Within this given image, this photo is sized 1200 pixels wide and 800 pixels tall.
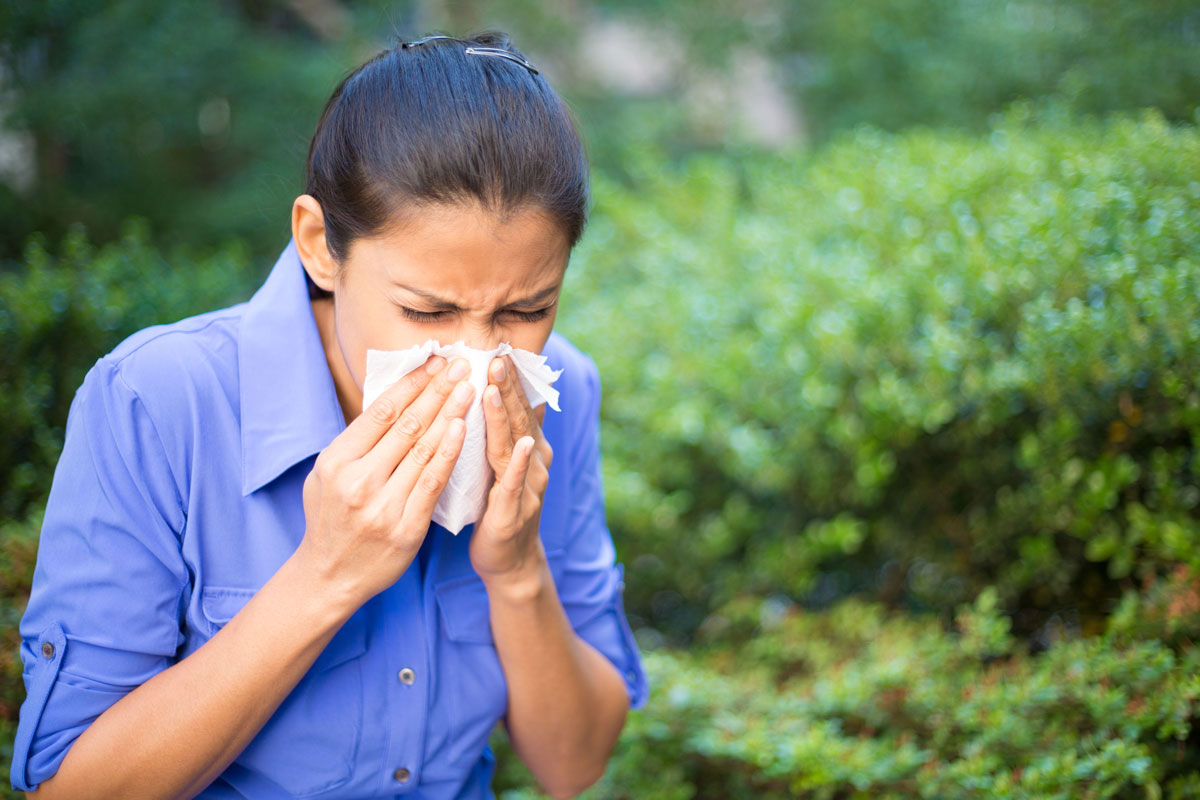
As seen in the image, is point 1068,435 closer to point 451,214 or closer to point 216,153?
point 451,214

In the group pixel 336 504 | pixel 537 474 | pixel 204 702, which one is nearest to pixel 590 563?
pixel 537 474

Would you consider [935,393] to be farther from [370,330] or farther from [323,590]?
[323,590]

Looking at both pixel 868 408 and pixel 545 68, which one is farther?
pixel 545 68

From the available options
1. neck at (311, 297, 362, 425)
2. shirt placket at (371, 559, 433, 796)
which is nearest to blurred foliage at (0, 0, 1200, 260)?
neck at (311, 297, 362, 425)

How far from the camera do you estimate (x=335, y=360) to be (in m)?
1.68

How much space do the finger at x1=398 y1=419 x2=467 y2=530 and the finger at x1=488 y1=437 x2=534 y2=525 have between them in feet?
0.32

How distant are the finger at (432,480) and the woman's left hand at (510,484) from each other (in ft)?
0.23

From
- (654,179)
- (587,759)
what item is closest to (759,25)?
(654,179)

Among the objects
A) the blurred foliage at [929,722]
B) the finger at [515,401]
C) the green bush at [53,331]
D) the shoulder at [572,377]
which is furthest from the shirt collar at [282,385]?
the blurred foliage at [929,722]

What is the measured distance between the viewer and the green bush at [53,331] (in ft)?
7.43

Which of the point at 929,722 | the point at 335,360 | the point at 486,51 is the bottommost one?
the point at 929,722

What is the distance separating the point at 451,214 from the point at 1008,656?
2163mm

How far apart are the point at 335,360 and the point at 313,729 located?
63 centimetres

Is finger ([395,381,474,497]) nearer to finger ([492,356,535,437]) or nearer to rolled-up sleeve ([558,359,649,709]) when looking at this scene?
finger ([492,356,535,437])
